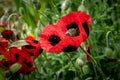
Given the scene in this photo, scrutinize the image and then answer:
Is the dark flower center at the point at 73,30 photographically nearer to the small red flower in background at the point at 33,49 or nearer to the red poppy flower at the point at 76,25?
the red poppy flower at the point at 76,25

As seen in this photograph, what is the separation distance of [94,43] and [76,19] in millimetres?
523

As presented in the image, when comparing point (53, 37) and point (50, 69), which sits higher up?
point (53, 37)

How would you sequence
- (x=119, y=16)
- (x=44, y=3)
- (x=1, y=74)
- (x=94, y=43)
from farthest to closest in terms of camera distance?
(x=44, y=3), (x=119, y=16), (x=94, y=43), (x=1, y=74)

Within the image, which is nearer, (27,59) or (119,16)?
(27,59)

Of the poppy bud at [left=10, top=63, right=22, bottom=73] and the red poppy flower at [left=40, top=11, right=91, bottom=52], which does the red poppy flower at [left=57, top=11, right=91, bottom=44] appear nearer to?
the red poppy flower at [left=40, top=11, right=91, bottom=52]

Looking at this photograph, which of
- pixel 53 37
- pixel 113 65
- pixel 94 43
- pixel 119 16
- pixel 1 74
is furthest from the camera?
pixel 119 16

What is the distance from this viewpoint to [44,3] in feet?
8.07

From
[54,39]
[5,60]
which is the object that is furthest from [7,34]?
[54,39]

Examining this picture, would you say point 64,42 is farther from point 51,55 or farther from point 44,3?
point 44,3

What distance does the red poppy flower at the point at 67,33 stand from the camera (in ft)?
3.67

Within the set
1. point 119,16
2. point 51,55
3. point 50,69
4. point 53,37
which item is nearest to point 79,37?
point 53,37

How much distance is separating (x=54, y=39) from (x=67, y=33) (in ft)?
0.16

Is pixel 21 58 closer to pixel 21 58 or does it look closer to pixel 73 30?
pixel 21 58

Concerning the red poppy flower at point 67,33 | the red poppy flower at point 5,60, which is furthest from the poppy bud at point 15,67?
the red poppy flower at point 67,33
